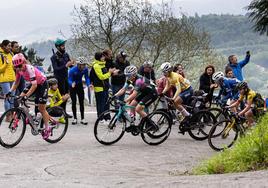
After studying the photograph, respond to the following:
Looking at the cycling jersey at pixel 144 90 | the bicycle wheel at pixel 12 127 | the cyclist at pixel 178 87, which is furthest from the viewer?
the cyclist at pixel 178 87

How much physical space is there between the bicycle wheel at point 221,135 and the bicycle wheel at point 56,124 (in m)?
3.24

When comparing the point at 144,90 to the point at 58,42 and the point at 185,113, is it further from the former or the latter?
the point at 58,42

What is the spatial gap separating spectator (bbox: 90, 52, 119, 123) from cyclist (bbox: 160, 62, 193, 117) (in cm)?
235

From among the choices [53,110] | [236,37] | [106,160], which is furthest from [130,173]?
[236,37]

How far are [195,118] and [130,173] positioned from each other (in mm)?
4083

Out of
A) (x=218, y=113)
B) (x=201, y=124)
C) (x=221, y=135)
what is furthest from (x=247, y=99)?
(x=201, y=124)

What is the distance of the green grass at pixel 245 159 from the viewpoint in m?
7.77

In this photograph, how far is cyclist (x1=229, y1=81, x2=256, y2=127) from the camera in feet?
37.1

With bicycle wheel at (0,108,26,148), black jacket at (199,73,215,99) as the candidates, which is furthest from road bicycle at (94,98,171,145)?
black jacket at (199,73,215,99)

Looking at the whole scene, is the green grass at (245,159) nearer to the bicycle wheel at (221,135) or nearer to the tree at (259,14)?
the bicycle wheel at (221,135)

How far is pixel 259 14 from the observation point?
1416 centimetres

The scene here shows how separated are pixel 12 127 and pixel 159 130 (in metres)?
3.21

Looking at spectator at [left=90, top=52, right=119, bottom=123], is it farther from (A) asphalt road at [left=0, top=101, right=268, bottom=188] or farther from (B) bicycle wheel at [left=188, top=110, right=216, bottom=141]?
(B) bicycle wheel at [left=188, top=110, right=216, bottom=141]

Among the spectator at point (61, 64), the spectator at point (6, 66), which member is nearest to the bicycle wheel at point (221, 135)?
the spectator at point (61, 64)
